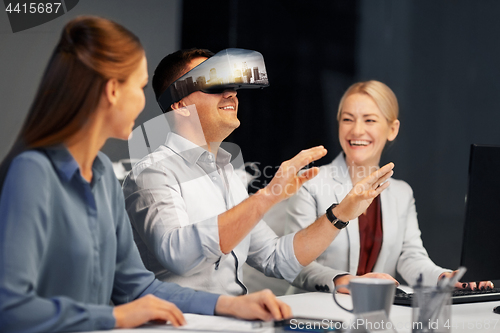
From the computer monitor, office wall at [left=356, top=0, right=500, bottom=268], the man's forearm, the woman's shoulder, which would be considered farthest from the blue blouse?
office wall at [left=356, top=0, right=500, bottom=268]

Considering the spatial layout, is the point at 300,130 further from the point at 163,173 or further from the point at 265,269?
the point at 163,173

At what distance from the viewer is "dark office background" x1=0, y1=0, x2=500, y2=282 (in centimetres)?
180

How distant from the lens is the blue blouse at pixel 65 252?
82 centimetres

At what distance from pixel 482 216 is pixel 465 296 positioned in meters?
0.29

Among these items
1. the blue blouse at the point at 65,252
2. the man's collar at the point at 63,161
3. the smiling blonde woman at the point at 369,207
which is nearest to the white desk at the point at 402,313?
the blue blouse at the point at 65,252

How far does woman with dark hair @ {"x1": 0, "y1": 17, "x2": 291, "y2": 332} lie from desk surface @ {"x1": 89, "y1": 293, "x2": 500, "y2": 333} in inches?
1.8

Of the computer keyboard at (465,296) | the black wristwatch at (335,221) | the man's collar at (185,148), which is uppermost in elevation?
the man's collar at (185,148)

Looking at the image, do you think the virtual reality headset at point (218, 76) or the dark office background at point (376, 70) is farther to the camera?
the dark office background at point (376, 70)

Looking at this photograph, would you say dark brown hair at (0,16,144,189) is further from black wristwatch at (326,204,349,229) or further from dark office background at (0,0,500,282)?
black wristwatch at (326,204,349,229)

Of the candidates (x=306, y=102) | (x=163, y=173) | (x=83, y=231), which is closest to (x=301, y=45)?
(x=306, y=102)

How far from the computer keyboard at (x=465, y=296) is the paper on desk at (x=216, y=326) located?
1.58 ft

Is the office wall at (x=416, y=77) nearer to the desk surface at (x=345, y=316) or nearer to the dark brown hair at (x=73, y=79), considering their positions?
the desk surface at (x=345, y=316)

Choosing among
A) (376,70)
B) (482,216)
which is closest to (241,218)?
(482,216)

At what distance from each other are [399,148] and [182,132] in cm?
125
